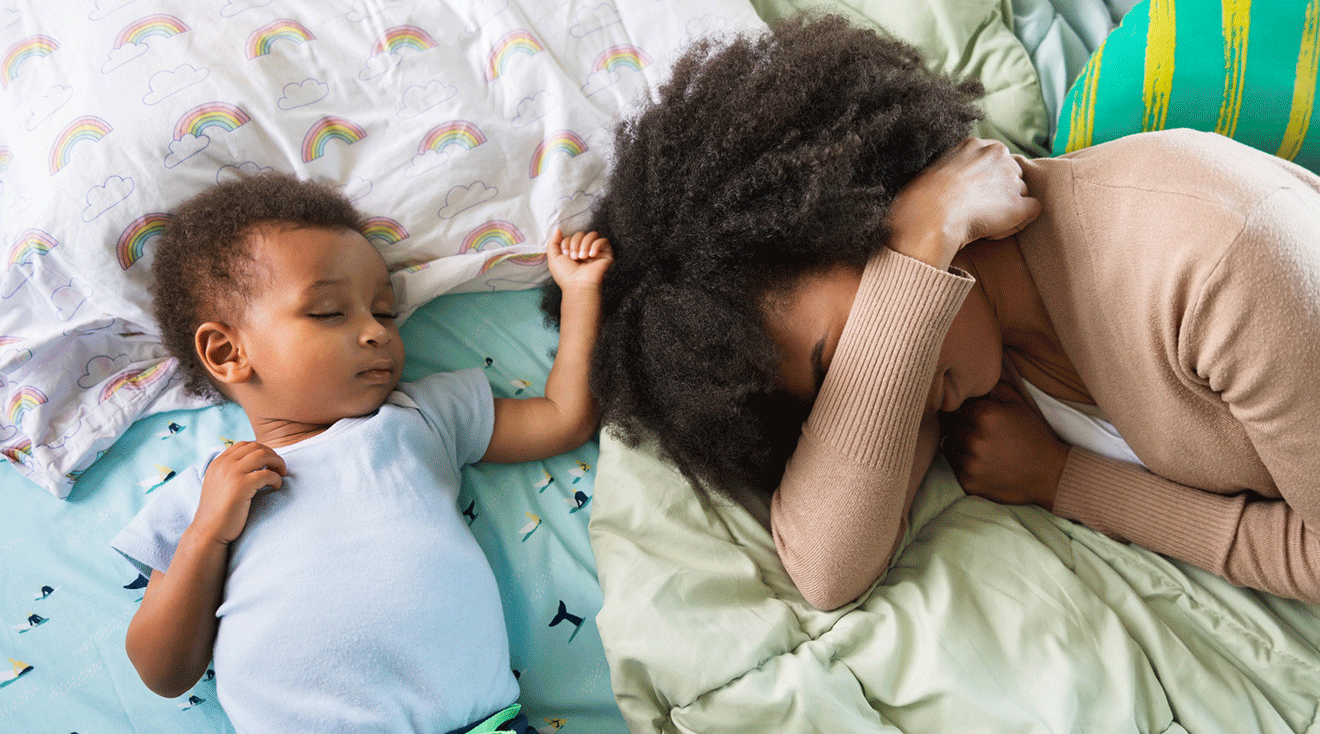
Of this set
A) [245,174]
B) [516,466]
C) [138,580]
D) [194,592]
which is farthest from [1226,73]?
[138,580]

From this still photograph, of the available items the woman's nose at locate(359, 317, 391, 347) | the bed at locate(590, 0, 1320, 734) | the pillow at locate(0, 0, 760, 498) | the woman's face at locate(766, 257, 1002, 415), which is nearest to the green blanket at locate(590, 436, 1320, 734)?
the bed at locate(590, 0, 1320, 734)

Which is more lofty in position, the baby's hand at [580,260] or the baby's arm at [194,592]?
the baby's hand at [580,260]

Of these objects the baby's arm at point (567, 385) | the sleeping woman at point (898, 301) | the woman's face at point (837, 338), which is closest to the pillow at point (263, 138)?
the baby's arm at point (567, 385)

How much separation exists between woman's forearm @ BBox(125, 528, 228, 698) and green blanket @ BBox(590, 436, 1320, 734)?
490 millimetres

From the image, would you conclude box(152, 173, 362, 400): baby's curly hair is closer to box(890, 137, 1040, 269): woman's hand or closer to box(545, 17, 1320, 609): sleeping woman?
box(545, 17, 1320, 609): sleeping woman

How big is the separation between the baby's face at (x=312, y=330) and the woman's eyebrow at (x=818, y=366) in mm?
591

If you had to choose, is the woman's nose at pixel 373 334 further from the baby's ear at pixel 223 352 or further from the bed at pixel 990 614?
the bed at pixel 990 614

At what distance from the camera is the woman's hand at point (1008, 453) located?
3.61 ft

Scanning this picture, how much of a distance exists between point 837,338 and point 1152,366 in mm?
353

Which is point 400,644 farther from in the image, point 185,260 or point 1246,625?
point 1246,625

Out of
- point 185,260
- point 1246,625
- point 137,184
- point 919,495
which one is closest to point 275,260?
point 185,260

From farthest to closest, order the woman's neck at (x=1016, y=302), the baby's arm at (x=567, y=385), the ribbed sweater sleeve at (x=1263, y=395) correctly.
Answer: the baby's arm at (x=567, y=385) < the woman's neck at (x=1016, y=302) < the ribbed sweater sleeve at (x=1263, y=395)

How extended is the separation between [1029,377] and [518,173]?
33.1 inches

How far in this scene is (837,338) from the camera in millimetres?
963
